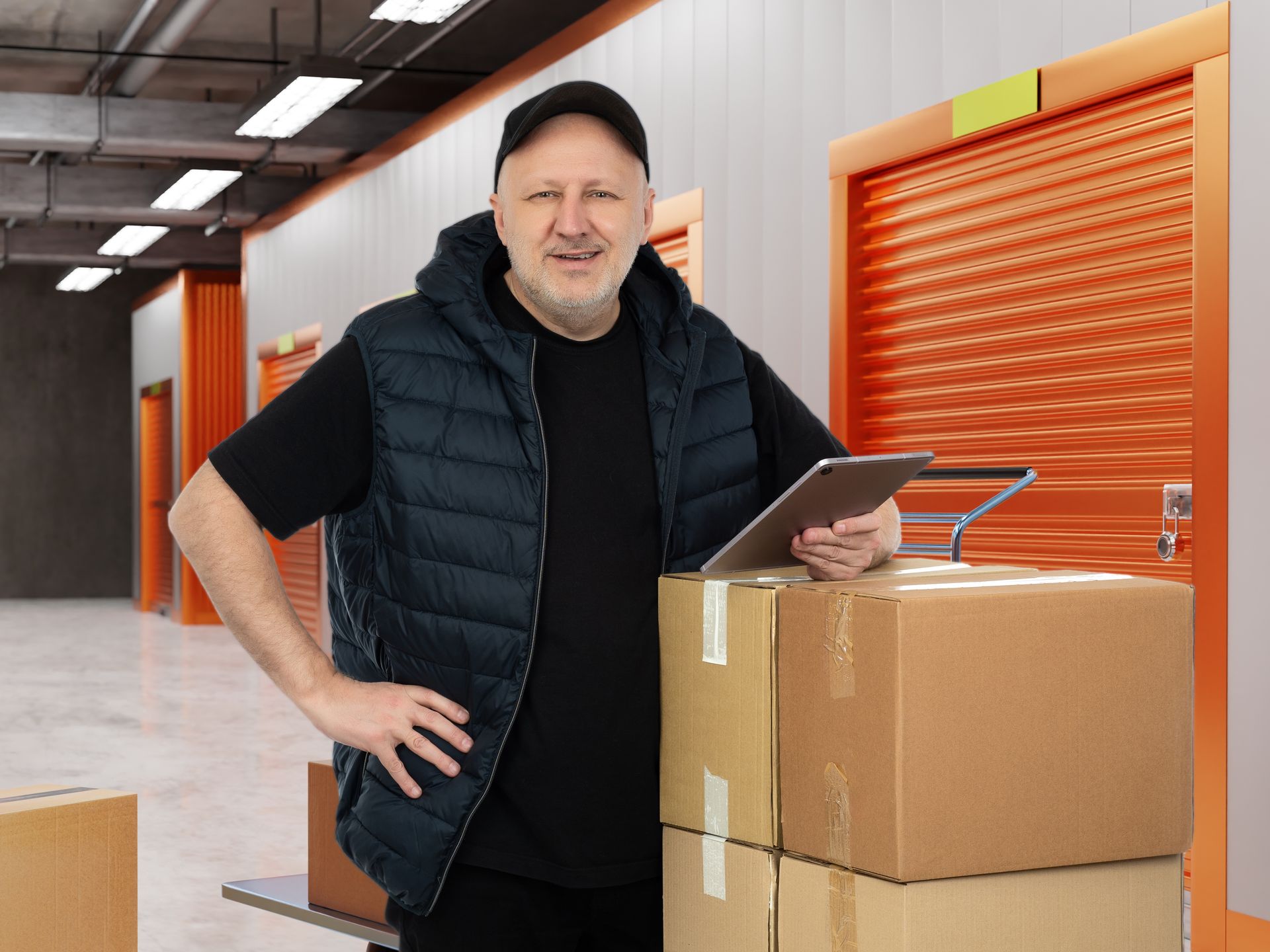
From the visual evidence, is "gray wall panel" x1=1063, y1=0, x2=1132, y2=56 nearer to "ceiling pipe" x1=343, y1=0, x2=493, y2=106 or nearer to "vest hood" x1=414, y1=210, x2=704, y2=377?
"vest hood" x1=414, y1=210, x2=704, y2=377

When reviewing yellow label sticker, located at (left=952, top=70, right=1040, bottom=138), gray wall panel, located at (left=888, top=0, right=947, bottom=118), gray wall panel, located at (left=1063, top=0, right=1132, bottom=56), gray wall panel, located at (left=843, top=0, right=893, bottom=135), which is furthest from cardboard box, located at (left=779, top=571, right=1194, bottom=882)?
gray wall panel, located at (left=843, top=0, right=893, bottom=135)

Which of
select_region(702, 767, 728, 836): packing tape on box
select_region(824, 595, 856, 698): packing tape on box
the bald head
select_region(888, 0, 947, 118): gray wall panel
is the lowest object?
select_region(702, 767, 728, 836): packing tape on box

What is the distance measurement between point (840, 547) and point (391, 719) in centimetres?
55

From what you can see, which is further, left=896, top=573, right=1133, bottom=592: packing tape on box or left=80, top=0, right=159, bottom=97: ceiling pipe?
left=80, top=0, right=159, bottom=97: ceiling pipe

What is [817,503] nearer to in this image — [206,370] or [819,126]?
[819,126]

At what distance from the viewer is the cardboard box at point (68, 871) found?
1.72 metres

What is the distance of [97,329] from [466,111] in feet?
36.4

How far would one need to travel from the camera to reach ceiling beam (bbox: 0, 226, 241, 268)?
1324 centimetres

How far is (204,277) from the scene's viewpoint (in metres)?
13.4

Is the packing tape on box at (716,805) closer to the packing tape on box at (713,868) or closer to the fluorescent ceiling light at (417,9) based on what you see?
the packing tape on box at (713,868)

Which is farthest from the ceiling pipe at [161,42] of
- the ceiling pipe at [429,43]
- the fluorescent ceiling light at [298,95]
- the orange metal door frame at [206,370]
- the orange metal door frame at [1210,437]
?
the orange metal door frame at [1210,437]

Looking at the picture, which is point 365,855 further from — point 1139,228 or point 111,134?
point 111,134

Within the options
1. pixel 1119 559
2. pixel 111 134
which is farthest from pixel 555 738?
pixel 111 134

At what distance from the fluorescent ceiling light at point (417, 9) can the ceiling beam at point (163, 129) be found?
9.40ft
